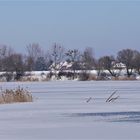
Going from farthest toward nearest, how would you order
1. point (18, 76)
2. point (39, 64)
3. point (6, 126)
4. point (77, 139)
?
point (39, 64), point (18, 76), point (6, 126), point (77, 139)

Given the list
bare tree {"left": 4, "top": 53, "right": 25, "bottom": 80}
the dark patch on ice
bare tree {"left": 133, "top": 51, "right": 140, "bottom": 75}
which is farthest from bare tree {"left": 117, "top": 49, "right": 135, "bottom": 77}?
the dark patch on ice

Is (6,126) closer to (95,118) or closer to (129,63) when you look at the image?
(95,118)

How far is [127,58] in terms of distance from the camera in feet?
287

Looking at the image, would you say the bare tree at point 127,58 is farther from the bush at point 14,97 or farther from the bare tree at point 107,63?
the bush at point 14,97

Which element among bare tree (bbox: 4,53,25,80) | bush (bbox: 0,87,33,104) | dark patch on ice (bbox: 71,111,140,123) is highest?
bare tree (bbox: 4,53,25,80)

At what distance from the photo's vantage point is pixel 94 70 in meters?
86.9

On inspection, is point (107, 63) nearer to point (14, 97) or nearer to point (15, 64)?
point (15, 64)

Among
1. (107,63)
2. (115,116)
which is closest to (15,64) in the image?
(107,63)

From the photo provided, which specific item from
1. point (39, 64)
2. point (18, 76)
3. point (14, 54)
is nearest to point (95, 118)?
point (18, 76)

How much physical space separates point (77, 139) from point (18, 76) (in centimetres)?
6013

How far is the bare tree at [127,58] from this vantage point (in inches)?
3300

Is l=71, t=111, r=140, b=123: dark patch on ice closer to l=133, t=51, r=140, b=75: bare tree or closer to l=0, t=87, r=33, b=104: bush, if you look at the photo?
l=0, t=87, r=33, b=104: bush

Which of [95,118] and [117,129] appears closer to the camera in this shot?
[117,129]

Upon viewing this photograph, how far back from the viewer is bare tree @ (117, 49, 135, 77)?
83812 millimetres
